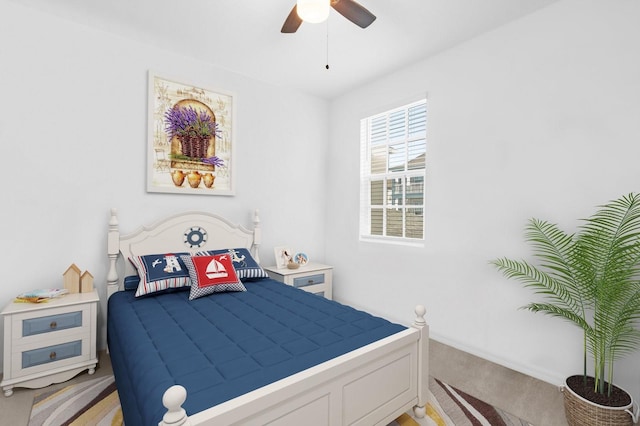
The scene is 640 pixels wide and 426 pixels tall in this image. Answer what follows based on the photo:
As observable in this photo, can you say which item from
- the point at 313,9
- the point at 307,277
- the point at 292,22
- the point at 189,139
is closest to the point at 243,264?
the point at 307,277

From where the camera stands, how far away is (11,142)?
2.36m

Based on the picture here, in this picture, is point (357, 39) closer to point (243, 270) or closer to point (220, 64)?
point (220, 64)

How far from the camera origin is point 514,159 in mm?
2488

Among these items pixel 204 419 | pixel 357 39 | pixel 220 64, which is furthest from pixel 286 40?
pixel 204 419

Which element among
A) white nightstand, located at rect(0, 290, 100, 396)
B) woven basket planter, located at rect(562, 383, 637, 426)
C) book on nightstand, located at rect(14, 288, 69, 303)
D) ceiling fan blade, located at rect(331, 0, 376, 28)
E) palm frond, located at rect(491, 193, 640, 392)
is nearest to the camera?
Answer: woven basket planter, located at rect(562, 383, 637, 426)

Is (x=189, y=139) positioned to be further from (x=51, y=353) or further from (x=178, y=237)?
(x=51, y=353)

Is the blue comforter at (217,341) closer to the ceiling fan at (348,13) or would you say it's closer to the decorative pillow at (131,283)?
the decorative pillow at (131,283)

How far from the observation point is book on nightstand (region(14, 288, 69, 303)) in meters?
2.21

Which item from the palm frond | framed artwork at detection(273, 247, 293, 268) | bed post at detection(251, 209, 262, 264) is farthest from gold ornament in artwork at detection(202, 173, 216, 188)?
the palm frond

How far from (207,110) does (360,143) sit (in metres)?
1.75

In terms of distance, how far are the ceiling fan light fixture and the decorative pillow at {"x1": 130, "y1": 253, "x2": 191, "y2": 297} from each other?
209 cm

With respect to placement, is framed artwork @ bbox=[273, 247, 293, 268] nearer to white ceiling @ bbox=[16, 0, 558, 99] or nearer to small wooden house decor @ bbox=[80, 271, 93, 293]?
small wooden house decor @ bbox=[80, 271, 93, 293]

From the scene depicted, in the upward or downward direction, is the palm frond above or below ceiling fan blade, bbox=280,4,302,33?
below

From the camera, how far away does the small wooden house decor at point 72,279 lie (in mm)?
2426
